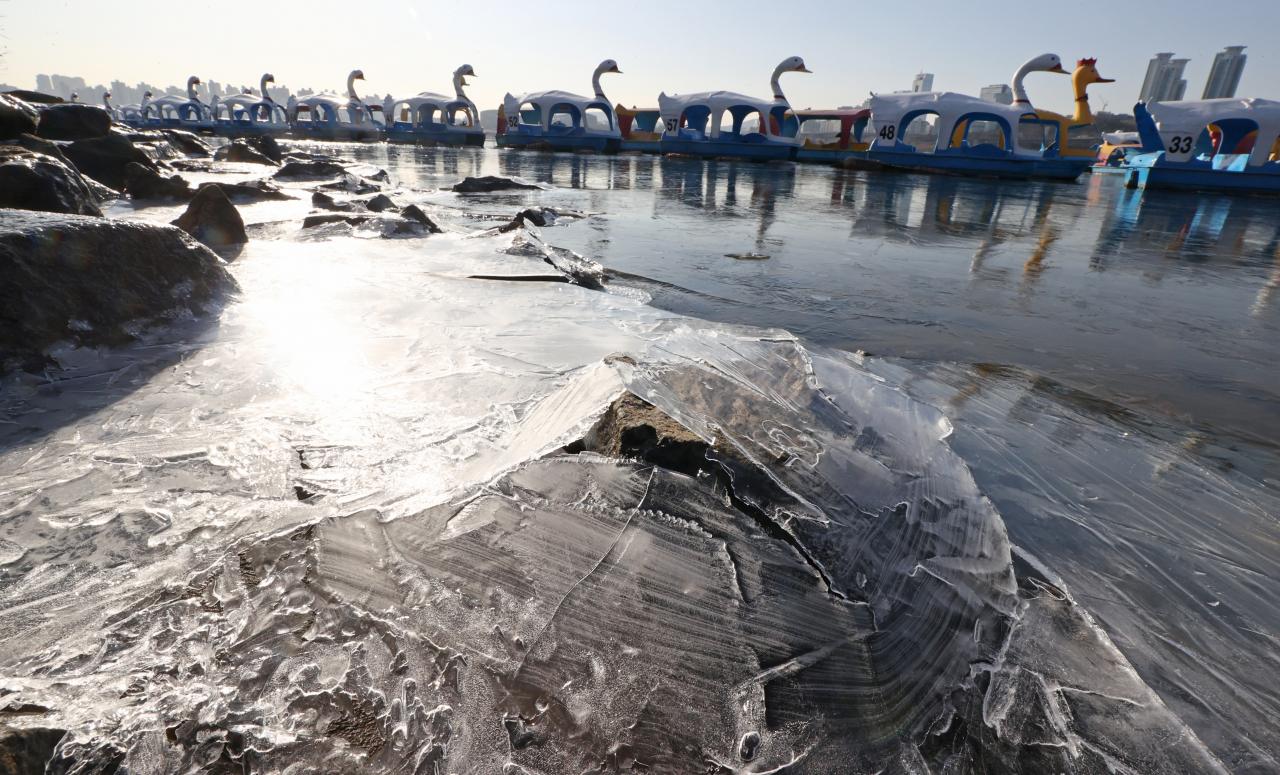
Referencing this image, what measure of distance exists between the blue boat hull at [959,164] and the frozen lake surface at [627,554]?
867 inches

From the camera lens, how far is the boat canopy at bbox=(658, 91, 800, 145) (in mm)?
28031

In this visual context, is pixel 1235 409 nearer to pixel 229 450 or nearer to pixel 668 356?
A: pixel 668 356

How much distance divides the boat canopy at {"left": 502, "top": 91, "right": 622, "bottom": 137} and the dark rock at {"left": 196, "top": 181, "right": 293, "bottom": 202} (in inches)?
1014

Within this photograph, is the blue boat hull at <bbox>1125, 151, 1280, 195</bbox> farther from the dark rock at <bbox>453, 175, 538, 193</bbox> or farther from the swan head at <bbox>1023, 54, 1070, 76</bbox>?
the dark rock at <bbox>453, 175, 538, 193</bbox>

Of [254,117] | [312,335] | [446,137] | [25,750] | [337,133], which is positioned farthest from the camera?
[254,117]

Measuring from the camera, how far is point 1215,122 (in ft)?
57.4

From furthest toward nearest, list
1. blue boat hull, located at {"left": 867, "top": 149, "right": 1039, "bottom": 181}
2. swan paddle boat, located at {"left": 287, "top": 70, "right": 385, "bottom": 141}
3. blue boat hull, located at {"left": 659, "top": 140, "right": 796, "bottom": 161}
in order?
swan paddle boat, located at {"left": 287, "top": 70, "right": 385, "bottom": 141}, blue boat hull, located at {"left": 659, "top": 140, "right": 796, "bottom": 161}, blue boat hull, located at {"left": 867, "top": 149, "right": 1039, "bottom": 181}

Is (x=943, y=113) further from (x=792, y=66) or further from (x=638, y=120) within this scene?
(x=638, y=120)

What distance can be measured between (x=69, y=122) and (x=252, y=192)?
4565 millimetres

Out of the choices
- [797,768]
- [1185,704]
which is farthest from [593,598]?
[1185,704]

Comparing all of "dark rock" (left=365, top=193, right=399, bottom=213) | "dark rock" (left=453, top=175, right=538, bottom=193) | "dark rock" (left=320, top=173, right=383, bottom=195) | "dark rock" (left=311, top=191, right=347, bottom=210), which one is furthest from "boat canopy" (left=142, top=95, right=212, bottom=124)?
"dark rock" (left=365, top=193, right=399, bottom=213)

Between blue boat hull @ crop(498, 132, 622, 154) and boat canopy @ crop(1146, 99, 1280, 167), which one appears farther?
blue boat hull @ crop(498, 132, 622, 154)

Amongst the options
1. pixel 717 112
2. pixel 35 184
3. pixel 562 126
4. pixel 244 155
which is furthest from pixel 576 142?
pixel 35 184

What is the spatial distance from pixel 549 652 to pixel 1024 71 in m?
31.0
